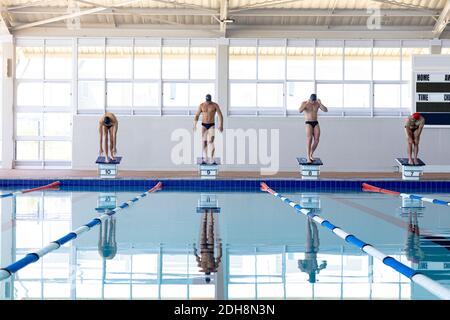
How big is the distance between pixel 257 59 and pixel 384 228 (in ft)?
38.9

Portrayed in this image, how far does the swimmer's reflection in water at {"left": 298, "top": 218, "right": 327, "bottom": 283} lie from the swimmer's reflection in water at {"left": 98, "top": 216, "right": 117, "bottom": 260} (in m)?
1.25

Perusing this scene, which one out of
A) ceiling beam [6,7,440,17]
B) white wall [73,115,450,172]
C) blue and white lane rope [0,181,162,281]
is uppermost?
ceiling beam [6,7,440,17]

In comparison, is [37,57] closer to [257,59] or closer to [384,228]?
[257,59]

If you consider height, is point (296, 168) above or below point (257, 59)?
below

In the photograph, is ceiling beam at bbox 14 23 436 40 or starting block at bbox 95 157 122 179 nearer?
starting block at bbox 95 157 122 179

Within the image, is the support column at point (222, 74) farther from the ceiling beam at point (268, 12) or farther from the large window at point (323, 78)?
the ceiling beam at point (268, 12)

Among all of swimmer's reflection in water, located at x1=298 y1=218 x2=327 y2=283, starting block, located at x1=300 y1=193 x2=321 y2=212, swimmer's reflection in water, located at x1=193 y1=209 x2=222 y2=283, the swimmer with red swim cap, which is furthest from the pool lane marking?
the swimmer with red swim cap

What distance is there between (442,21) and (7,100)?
1219 centimetres

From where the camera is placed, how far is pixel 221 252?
3.94m

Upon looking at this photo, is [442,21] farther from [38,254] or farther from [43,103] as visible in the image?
[38,254]

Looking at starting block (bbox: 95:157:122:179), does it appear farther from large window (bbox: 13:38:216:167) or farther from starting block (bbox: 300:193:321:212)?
large window (bbox: 13:38:216:167)

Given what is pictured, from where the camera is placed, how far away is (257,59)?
16625 mm

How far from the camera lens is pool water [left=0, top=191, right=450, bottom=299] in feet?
9.41
